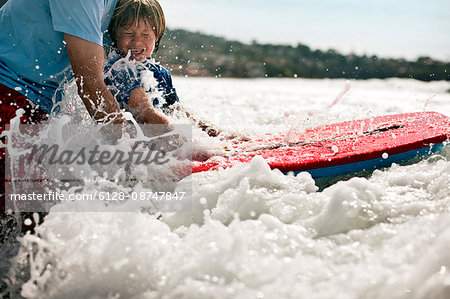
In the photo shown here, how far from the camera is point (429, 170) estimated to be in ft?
8.18

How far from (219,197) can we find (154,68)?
4.07 feet


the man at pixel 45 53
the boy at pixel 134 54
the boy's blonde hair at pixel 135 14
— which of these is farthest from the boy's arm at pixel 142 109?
the man at pixel 45 53

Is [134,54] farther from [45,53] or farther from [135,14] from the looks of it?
[45,53]

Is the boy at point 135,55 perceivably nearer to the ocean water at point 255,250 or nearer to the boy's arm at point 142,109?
the boy's arm at point 142,109

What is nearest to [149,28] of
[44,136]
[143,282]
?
[44,136]

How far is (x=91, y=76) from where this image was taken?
1.97m

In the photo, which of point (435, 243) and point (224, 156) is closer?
point (435, 243)

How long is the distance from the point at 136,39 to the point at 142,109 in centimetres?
43

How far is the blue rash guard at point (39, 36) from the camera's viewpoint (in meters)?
1.87

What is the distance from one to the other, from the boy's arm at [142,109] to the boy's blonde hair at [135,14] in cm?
35

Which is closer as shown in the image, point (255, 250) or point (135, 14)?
point (255, 250)

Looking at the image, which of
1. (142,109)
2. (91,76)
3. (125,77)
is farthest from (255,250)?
(125,77)

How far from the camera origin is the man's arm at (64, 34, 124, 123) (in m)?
1.91

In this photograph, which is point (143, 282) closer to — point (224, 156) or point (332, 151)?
point (224, 156)
